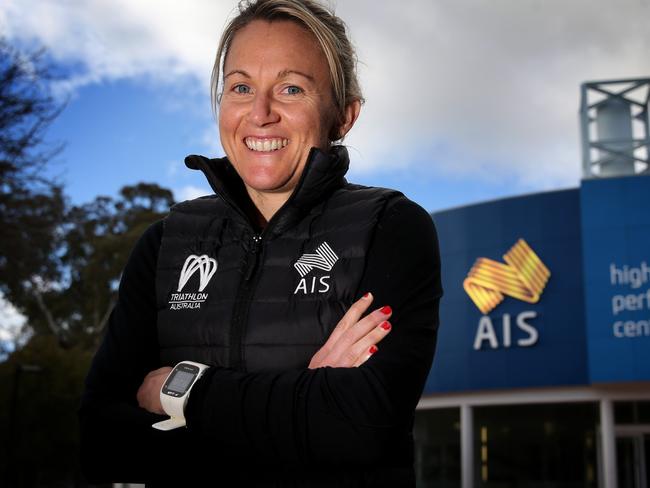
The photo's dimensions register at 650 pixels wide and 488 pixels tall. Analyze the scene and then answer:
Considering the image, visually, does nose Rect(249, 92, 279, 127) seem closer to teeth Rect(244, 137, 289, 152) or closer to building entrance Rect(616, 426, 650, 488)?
teeth Rect(244, 137, 289, 152)

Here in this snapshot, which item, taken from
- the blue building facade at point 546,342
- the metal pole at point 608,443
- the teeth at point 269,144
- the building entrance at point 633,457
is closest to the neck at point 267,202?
the teeth at point 269,144

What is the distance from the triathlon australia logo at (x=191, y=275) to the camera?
110 inches

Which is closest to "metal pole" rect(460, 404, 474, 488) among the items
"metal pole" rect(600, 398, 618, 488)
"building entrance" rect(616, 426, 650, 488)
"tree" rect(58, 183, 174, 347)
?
"metal pole" rect(600, 398, 618, 488)

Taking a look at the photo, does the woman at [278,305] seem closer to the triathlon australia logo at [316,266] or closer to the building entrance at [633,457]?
the triathlon australia logo at [316,266]

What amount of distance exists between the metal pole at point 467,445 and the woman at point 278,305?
21.5 metres

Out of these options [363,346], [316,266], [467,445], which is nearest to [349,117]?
[316,266]

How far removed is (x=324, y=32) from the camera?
2.82 metres

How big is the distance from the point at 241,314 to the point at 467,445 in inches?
871

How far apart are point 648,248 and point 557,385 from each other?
13.9ft

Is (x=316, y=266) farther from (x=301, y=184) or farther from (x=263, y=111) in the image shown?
(x=263, y=111)

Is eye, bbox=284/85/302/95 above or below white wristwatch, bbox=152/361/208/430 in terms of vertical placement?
above

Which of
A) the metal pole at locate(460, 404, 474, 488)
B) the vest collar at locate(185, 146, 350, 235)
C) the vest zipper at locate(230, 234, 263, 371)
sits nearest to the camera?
the vest zipper at locate(230, 234, 263, 371)

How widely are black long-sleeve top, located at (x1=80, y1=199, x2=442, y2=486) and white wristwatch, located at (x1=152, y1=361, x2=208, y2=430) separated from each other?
3 cm

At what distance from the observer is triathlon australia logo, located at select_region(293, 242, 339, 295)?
2.64m
